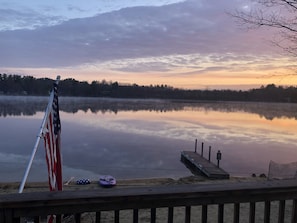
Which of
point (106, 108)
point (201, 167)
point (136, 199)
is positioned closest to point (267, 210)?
point (136, 199)

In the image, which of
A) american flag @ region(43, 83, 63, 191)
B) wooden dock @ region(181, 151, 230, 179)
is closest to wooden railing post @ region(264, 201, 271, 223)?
american flag @ region(43, 83, 63, 191)

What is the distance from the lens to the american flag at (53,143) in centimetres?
564

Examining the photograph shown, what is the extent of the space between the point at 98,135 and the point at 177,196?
41.3 metres

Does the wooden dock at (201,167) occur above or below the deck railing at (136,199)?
below

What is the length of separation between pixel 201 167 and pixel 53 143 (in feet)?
70.6

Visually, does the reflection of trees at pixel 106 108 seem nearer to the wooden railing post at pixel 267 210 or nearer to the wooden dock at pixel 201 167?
the wooden dock at pixel 201 167

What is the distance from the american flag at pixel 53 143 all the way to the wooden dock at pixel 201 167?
18272 mm

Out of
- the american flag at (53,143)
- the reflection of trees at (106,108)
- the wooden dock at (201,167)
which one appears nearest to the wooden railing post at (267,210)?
the american flag at (53,143)

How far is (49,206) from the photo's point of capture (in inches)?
98.7

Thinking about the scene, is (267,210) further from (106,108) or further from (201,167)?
(106,108)

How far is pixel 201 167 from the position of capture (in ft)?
87.0

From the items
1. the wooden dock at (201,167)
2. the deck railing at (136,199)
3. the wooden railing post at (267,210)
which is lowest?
the wooden dock at (201,167)

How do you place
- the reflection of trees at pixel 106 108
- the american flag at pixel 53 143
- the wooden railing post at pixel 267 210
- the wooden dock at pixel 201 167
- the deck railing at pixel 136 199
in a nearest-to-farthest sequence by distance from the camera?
the deck railing at pixel 136 199
the wooden railing post at pixel 267 210
the american flag at pixel 53 143
the wooden dock at pixel 201 167
the reflection of trees at pixel 106 108

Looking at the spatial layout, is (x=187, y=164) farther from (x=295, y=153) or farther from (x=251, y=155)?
(x=295, y=153)
